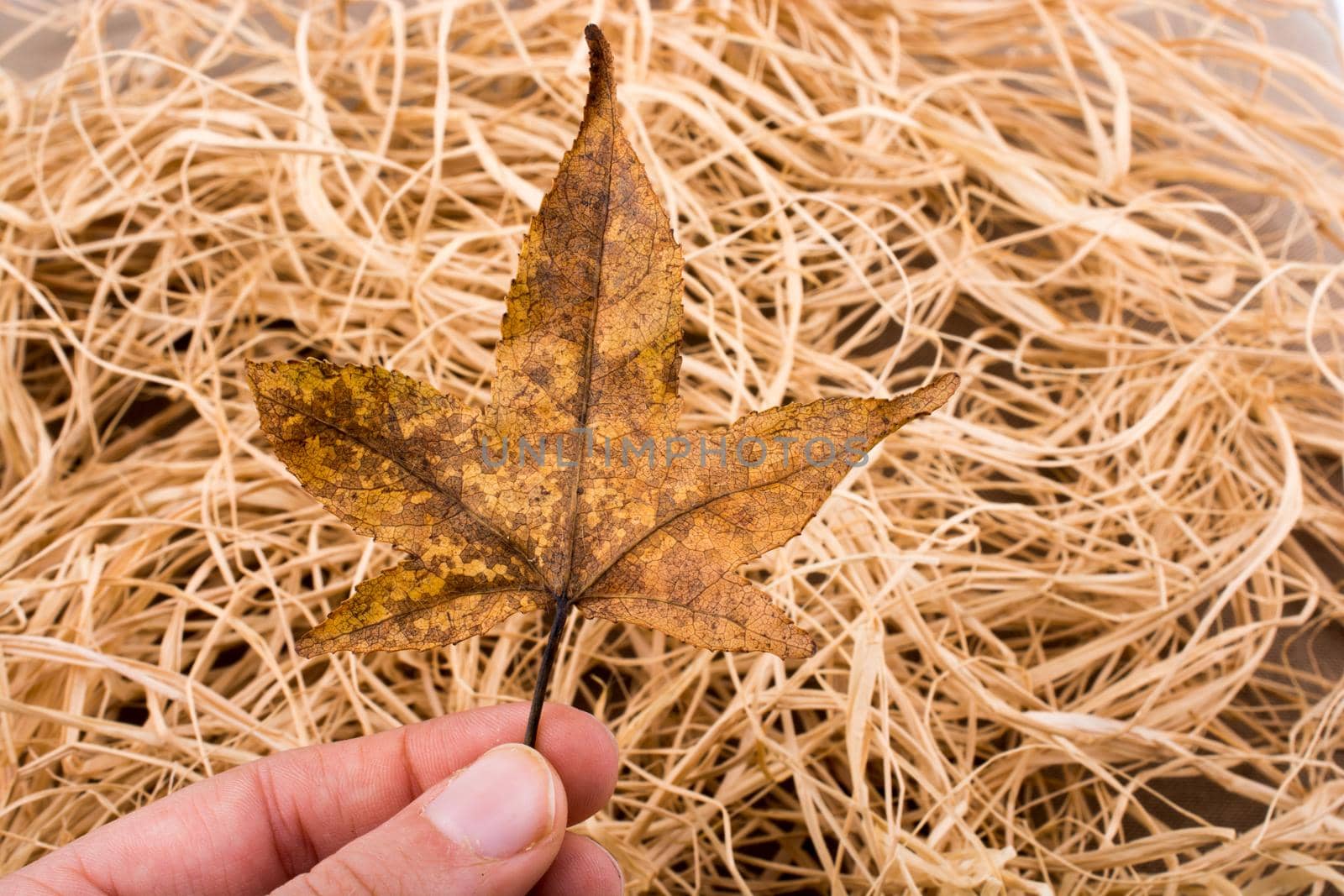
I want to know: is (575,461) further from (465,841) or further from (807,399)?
(807,399)

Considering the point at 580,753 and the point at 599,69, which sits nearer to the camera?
the point at 599,69

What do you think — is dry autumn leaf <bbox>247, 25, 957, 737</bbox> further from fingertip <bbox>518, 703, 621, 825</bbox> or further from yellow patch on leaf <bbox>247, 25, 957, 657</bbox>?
fingertip <bbox>518, 703, 621, 825</bbox>

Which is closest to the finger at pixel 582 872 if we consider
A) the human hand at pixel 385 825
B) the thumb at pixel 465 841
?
the human hand at pixel 385 825

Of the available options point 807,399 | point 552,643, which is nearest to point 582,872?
point 552,643

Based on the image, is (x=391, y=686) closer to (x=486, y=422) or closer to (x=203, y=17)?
(x=486, y=422)

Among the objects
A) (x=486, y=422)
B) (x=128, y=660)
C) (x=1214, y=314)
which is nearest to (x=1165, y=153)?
(x=1214, y=314)

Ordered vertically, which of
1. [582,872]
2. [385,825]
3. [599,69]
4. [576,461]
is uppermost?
[599,69]

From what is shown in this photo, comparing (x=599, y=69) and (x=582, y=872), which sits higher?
(x=599, y=69)

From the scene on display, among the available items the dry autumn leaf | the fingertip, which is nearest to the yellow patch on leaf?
the dry autumn leaf
